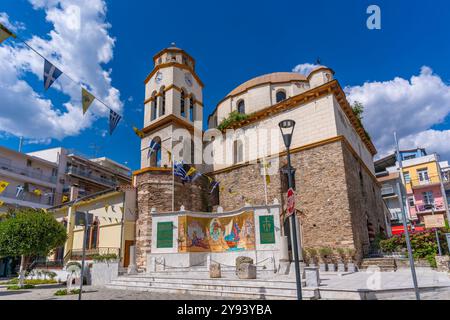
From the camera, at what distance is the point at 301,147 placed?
1991 centimetres

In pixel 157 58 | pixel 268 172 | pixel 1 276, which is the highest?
pixel 157 58

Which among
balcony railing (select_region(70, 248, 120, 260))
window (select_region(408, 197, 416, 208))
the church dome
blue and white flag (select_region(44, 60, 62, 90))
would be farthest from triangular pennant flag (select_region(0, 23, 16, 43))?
window (select_region(408, 197, 416, 208))

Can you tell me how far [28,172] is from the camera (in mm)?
31641

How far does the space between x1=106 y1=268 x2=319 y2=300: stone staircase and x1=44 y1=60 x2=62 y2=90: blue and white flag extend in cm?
882

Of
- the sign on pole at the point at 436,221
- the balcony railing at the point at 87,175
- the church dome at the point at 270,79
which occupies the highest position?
the church dome at the point at 270,79

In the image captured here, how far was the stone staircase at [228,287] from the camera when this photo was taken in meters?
9.07

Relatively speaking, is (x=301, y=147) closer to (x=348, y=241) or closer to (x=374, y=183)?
(x=348, y=241)

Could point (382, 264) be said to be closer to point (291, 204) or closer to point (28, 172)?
point (291, 204)

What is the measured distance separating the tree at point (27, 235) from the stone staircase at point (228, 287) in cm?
643

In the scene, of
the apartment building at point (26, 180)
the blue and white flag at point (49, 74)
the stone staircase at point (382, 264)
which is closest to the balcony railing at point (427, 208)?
the stone staircase at point (382, 264)

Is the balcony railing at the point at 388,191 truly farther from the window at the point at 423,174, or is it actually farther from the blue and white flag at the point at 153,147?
the blue and white flag at the point at 153,147

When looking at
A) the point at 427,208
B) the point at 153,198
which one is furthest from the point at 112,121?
the point at 427,208

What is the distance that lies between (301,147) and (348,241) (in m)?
6.73

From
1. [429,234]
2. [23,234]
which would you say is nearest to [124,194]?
[23,234]
